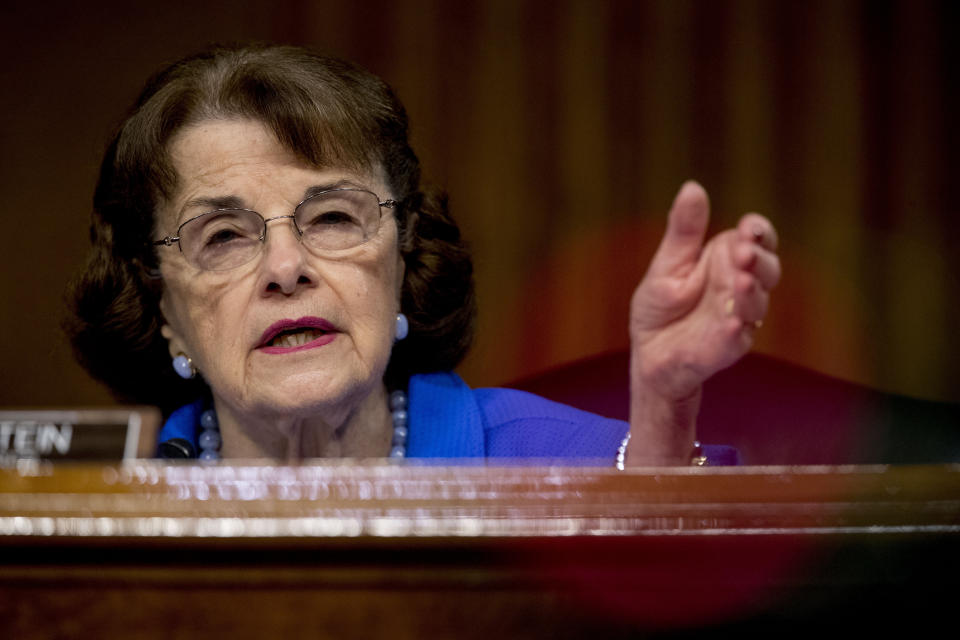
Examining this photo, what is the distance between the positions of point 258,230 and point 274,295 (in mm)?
108

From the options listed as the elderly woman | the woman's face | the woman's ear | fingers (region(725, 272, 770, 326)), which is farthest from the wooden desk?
the woman's ear

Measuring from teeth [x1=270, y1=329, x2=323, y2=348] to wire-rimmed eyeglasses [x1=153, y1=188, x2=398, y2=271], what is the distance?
11 cm

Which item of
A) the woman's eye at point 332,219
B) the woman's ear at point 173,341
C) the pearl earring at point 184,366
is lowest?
the pearl earring at point 184,366

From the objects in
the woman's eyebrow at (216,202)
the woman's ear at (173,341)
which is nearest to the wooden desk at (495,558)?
the woman's eyebrow at (216,202)

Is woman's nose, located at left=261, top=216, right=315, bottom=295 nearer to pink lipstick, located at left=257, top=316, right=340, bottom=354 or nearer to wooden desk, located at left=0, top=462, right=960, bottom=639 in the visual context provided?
pink lipstick, located at left=257, top=316, right=340, bottom=354

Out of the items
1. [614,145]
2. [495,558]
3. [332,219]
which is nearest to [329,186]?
[332,219]

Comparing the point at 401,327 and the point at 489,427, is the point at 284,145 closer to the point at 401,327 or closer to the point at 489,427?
the point at 401,327

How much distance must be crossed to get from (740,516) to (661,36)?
2146 millimetres

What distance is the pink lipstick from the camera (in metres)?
1.30

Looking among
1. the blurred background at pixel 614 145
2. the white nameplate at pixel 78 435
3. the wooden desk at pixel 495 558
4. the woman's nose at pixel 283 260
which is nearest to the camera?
the wooden desk at pixel 495 558

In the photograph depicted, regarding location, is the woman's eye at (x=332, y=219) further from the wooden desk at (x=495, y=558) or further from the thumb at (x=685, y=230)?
the wooden desk at (x=495, y=558)

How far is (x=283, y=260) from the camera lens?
1309 mm

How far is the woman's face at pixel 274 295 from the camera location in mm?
1306

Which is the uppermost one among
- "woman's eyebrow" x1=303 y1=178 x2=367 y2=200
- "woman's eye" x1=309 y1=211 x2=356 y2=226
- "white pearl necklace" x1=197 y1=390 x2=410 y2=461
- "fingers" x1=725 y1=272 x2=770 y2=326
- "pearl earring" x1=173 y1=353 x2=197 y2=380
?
"woman's eyebrow" x1=303 y1=178 x2=367 y2=200
